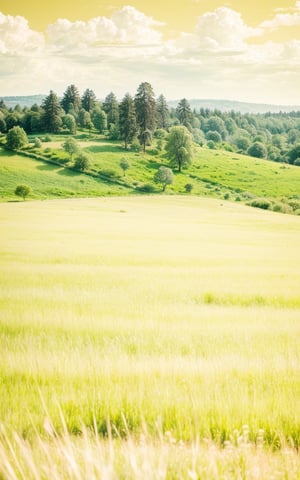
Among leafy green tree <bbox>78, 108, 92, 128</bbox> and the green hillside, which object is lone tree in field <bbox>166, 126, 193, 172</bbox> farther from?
leafy green tree <bbox>78, 108, 92, 128</bbox>

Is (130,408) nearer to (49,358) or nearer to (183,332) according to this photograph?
(49,358)

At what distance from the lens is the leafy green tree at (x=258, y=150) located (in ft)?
468

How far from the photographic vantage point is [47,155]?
→ 293 feet

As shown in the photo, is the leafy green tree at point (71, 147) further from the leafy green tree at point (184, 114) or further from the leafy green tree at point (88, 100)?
the leafy green tree at point (184, 114)

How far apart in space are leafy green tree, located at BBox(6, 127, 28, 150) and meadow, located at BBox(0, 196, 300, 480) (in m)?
79.5

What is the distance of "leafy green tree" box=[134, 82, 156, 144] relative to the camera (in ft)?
341

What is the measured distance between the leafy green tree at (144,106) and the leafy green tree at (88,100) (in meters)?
38.3

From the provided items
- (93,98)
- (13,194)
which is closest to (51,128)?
(93,98)

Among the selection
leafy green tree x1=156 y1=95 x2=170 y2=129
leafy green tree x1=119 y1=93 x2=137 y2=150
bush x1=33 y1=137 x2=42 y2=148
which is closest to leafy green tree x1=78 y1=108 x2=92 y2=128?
leafy green tree x1=119 y1=93 x2=137 y2=150

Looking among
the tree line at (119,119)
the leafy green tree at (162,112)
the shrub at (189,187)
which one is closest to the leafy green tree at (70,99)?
the tree line at (119,119)

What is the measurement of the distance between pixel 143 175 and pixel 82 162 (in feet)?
52.1

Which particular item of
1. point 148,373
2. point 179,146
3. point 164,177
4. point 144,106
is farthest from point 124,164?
point 148,373

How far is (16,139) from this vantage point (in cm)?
8588

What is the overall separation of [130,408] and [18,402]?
3.93 ft
